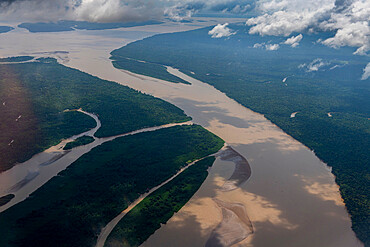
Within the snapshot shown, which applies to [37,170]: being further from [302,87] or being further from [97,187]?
[302,87]

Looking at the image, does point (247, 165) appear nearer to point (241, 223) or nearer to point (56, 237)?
point (241, 223)

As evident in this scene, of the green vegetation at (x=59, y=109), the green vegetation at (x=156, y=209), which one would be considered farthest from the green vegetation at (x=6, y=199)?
the green vegetation at (x=156, y=209)

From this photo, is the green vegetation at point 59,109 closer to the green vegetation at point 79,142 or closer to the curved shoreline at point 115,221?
the green vegetation at point 79,142

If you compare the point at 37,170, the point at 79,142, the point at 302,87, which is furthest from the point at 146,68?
the point at 37,170

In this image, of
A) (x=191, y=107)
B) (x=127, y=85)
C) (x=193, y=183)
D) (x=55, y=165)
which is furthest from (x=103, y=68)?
(x=193, y=183)

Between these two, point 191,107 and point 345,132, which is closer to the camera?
point 345,132

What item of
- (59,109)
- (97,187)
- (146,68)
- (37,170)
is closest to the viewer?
(97,187)

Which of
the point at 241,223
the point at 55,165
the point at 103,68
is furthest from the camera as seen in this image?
the point at 103,68

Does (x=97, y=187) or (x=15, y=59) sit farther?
(x=15, y=59)
